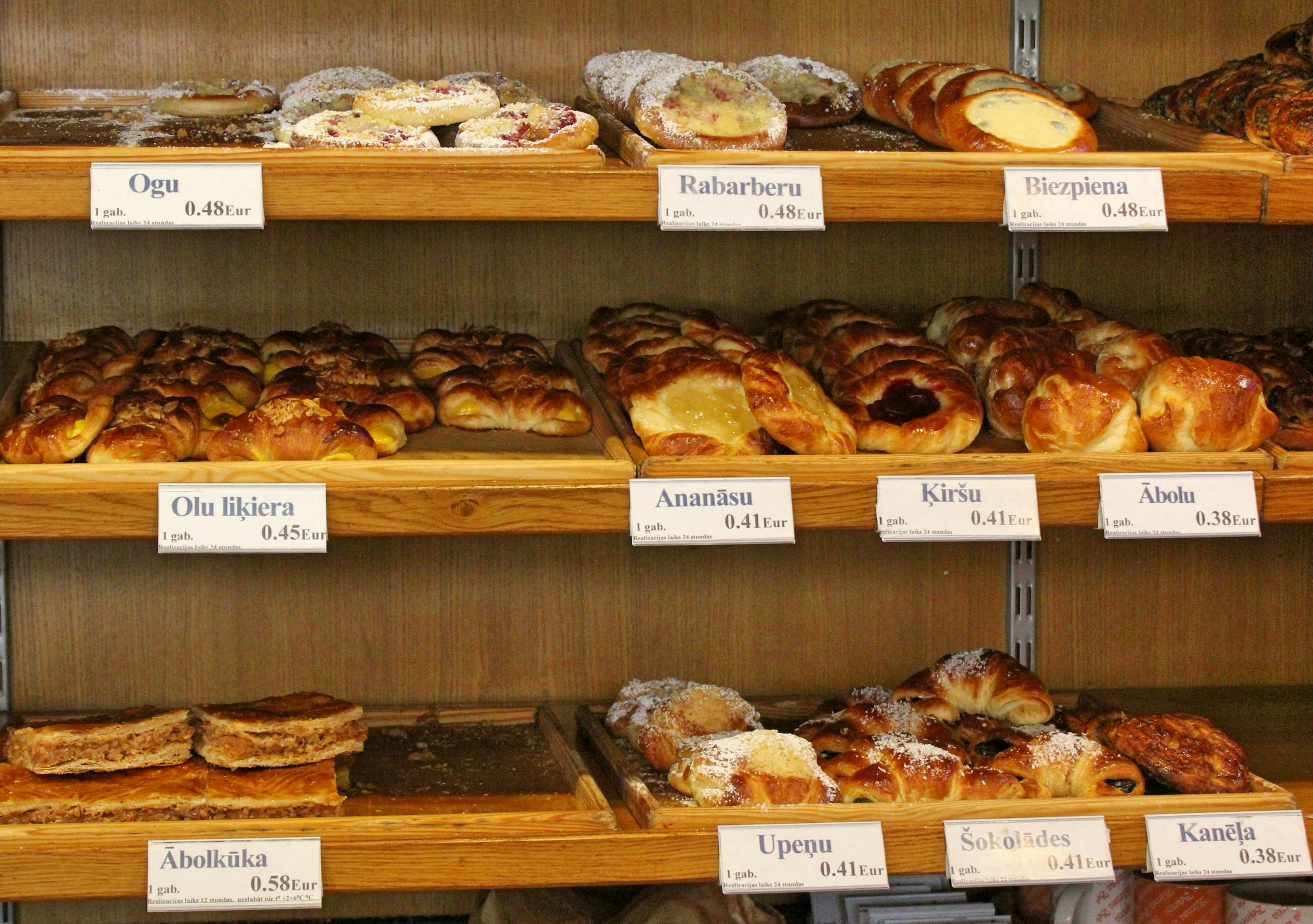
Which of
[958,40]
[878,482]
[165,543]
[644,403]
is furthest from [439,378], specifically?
[958,40]

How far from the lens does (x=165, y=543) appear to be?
1.58 metres

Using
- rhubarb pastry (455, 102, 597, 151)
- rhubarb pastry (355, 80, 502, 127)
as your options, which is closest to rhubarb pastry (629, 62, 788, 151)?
rhubarb pastry (455, 102, 597, 151)

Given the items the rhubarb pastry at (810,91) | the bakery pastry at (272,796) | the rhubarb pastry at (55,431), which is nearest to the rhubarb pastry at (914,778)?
the bakery pastry at (272,796)

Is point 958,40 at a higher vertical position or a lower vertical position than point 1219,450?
higher

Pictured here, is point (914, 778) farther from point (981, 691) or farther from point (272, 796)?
point (272, 796)

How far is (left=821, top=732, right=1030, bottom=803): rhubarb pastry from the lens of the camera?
1.74 m

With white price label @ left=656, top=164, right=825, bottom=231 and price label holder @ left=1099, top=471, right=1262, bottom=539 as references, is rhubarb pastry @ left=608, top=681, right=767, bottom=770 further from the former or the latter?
white price label @ left=656, top=164, right=825, bottom=231

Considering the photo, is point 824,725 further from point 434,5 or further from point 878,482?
point 434,5

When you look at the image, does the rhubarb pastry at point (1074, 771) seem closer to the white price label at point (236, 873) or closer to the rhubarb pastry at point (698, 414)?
the rhubarb pastry at point (698, 414)

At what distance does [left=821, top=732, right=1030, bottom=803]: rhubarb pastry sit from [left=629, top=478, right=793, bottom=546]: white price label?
313 mm

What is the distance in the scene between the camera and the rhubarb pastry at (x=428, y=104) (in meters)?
1.76

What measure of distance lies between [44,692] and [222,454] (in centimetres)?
76

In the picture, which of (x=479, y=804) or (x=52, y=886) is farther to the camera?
(x=479, y=804)

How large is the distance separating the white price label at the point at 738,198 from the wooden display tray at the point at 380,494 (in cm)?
Result: 30
